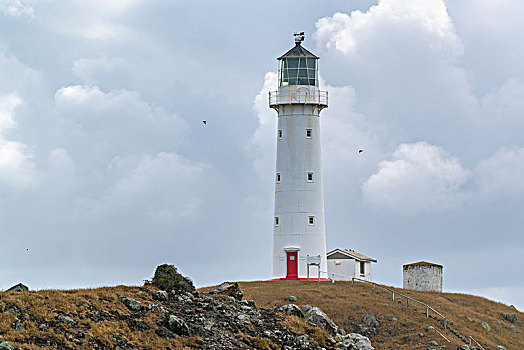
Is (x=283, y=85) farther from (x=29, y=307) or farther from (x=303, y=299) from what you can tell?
(x=29, y=307)

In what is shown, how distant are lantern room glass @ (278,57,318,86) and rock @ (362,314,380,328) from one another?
23.0 m

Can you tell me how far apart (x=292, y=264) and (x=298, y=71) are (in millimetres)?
15023

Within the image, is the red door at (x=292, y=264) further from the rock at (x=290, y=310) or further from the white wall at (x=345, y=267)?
the rock at (x=290, y=310)

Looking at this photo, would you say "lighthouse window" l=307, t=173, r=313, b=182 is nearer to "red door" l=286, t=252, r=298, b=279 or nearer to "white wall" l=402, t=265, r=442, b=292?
"red door" l=286, t=252, r=298, b=279

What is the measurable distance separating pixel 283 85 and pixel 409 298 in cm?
2100

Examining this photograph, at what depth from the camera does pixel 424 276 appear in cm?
6103

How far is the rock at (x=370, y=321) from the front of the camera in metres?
47.6

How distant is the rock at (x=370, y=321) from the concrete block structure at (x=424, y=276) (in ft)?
44.9

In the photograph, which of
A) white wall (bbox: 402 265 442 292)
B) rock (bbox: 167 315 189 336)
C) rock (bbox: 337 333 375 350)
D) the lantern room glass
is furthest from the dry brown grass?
the lantern room glass

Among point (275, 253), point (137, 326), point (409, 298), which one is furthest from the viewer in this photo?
point (275, 253)

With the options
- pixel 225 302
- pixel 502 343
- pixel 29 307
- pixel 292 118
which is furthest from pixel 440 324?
pixel 29 307

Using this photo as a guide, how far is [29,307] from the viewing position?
29000 mm

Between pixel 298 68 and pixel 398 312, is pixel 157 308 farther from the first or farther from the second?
pixel 298 68

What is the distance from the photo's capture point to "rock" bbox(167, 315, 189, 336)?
31.7 m
